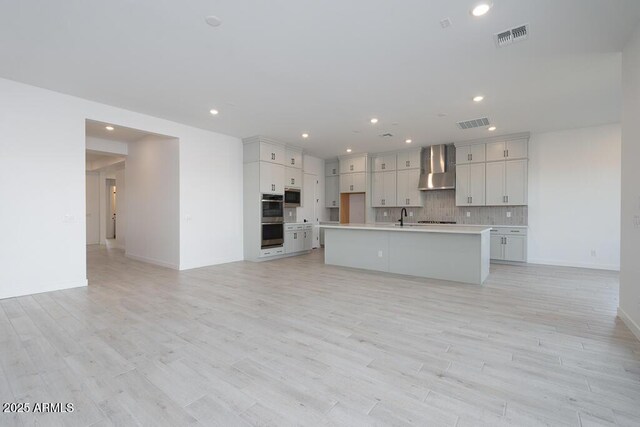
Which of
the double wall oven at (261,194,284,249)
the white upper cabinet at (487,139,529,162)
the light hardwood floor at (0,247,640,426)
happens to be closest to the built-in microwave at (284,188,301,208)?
the double wall oven at (261,194,284,249)

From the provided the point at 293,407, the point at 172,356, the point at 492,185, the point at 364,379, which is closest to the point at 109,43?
the point at 172,356

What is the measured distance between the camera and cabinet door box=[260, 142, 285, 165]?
6953 millimetres

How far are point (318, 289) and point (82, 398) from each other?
301 cm

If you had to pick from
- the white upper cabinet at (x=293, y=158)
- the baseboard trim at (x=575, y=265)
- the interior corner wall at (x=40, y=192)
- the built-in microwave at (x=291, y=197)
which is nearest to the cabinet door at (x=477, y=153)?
the baseboard trim at (x=575, y=265)

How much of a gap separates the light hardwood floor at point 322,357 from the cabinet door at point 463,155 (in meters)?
3.86

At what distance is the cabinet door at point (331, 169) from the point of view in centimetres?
988

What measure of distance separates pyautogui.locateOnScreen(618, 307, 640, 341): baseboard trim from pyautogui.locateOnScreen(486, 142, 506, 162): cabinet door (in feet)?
14.5

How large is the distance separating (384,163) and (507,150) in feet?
10.3

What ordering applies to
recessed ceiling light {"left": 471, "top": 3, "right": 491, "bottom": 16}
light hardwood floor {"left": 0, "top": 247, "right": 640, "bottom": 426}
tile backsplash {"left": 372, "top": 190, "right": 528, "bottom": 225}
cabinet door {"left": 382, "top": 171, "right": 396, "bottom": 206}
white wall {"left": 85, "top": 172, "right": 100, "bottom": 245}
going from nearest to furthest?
A: light hardwood floor {"left": 0, "top": 247, "right": 640, "bottom": 426}, recessed ceiling light {"left": 471, "top": 3, "right": 491, "bottom": 16}, tile backsplash {"left": 372, "top": 190, "right": 528, "bottom": 225}, cabinet door {"left": 382, "top": 171, "right": 396, "bottom": 206}, white wall {"left": 85, "top": 172, "right": 100, "bottom": 245}

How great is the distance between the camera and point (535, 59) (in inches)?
131

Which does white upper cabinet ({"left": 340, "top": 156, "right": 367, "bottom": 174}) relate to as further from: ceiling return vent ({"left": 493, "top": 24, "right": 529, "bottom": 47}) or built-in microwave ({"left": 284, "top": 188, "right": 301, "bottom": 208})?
ceiling return vent ({"left": 493, "top": 24, "right": 529, "bottom": 47})

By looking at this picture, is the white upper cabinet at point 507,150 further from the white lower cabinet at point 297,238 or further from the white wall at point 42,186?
the white wall at point 42,186

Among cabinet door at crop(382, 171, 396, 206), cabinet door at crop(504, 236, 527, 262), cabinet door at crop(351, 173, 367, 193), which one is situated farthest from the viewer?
cabinet door at crop(351, 173, 367, 193)

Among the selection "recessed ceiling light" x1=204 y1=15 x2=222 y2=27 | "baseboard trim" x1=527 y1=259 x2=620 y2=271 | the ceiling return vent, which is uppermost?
"recessed ceiling light" x1=204 y1=15 x2=222 y2=27
